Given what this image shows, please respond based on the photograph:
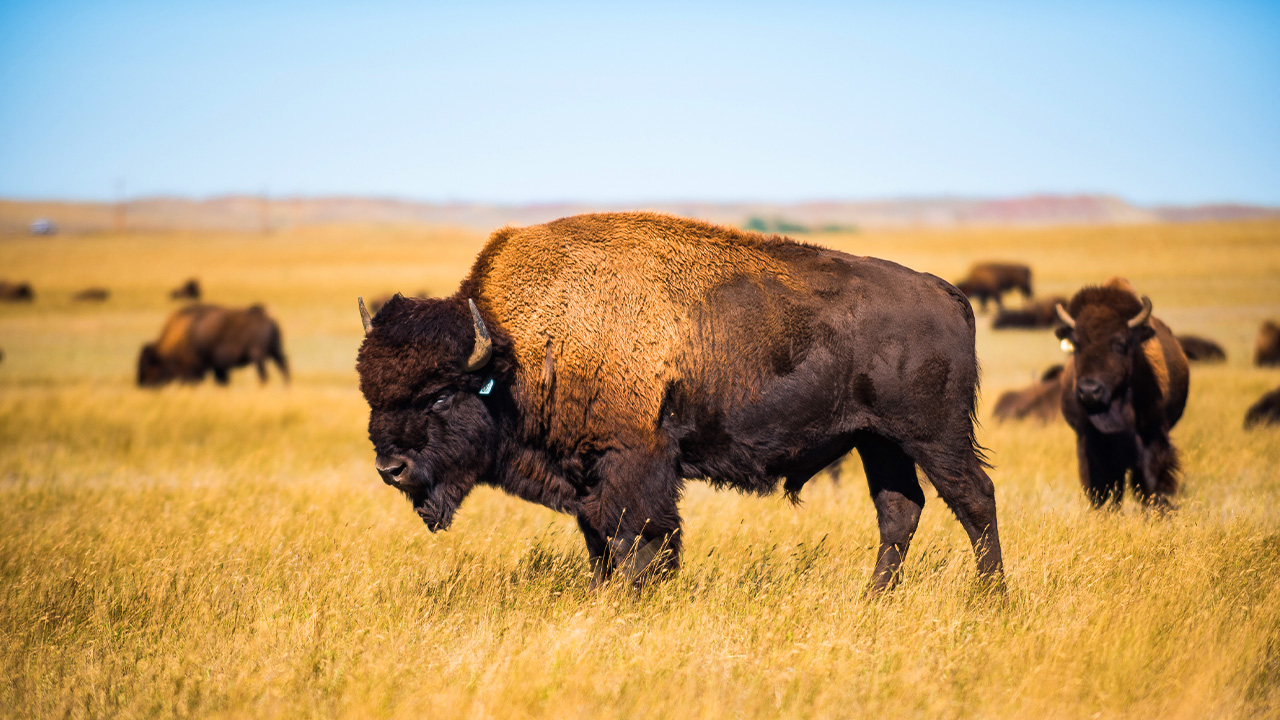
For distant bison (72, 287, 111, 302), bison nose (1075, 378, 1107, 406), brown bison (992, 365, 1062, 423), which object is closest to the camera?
bison nose (1075, 378, 1107, 406)

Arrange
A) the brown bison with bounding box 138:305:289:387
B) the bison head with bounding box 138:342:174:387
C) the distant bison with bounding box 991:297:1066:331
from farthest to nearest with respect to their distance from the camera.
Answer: the distant bison with bounding box 991:297:1066:331, the brown bison with bounding box 138:305:289:387, the bison head with bounding box 138:342:174:387

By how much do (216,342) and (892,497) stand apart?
19594mm

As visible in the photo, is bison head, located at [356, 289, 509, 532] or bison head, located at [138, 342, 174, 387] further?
bison head, located at [138, 342, 174, 387]

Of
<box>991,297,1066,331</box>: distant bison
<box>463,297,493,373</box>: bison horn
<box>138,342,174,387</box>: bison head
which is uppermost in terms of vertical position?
<box>463,297,493,373</box>: bison horn

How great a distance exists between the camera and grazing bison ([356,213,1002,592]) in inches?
200

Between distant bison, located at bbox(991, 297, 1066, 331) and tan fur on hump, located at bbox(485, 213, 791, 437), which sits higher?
tan fur on hump, located at bbox(485, 213, 791, 437)

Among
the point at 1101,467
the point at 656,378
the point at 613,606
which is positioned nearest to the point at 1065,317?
the point at 1101,467

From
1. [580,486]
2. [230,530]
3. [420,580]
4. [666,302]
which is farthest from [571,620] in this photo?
[230,530]

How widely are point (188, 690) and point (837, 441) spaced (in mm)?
3401

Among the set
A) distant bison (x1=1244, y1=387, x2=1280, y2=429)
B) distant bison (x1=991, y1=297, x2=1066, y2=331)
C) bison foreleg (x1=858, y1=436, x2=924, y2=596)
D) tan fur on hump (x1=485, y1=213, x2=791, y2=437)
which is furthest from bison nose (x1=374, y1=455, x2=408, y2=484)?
distant bison (x1=991, y1=297, x2=1066, y2=331)

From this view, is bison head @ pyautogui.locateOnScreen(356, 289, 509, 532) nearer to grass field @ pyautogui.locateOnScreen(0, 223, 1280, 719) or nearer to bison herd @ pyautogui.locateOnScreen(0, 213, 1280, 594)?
bison herd @ pyautogui.locateOnScreen(0, 213, 1280, 594)

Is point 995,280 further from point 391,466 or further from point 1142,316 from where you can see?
point 391,466

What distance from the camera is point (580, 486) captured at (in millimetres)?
5285

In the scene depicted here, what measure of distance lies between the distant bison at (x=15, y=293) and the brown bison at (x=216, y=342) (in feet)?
106
